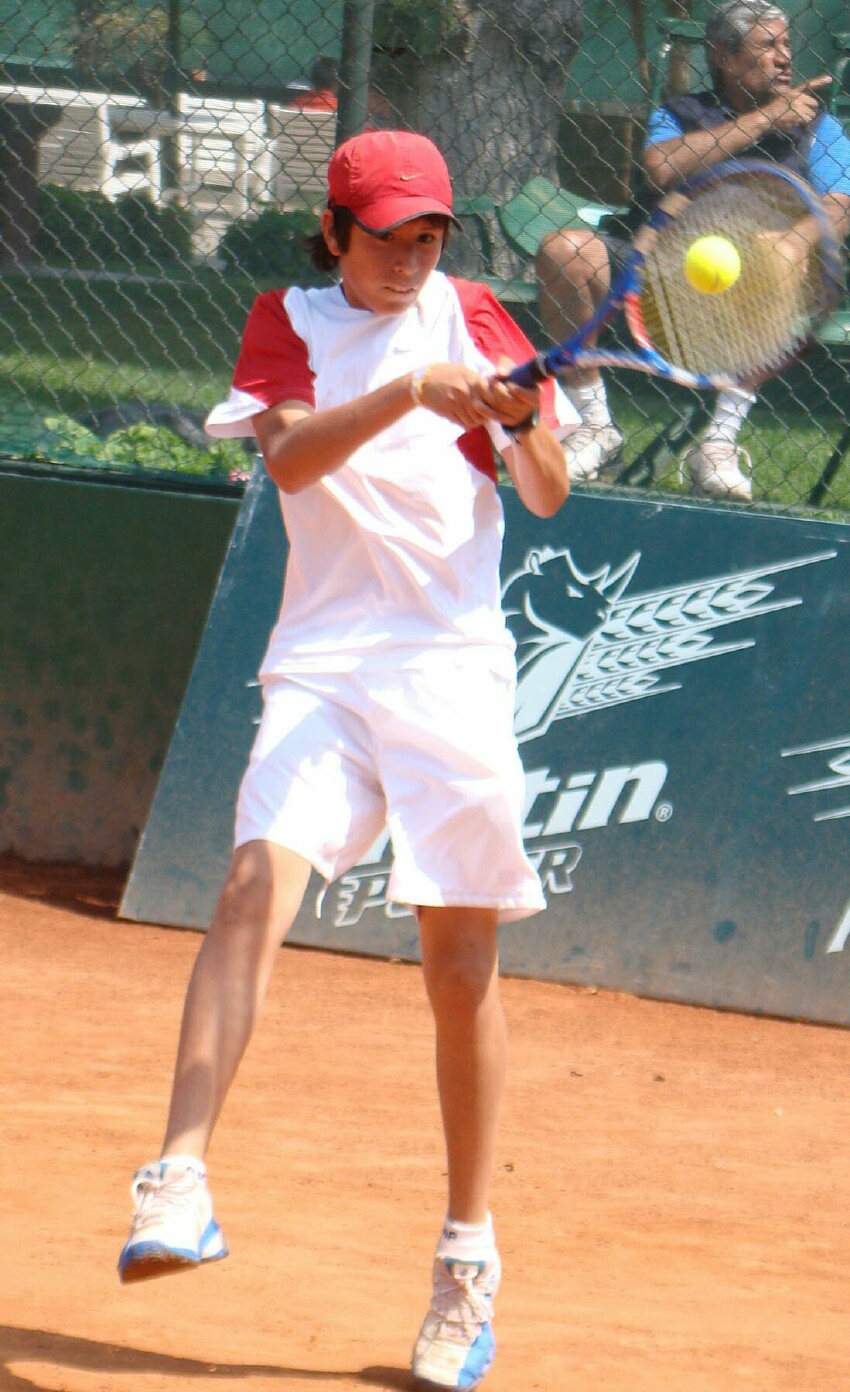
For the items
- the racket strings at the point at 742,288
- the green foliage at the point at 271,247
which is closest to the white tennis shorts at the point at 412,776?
the racket strings at the point at 742,288

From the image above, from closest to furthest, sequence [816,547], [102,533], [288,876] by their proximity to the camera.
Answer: [288,876], [816,547], [102,533]

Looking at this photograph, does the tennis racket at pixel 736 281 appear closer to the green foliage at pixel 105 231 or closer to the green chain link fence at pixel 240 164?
the green chain link fence at pixel 240 164

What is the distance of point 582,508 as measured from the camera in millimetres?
4523

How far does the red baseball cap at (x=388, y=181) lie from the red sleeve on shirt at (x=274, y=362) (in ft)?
0.60

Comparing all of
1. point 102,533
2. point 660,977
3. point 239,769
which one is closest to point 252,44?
point 102,533

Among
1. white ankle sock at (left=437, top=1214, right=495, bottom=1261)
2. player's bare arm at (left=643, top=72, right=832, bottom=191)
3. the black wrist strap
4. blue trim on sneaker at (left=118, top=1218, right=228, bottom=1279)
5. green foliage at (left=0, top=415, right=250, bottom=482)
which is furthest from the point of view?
green foliage at (left=0, top=415, right=250, bottom=482)

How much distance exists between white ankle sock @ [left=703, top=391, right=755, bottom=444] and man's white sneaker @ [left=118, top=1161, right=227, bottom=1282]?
10.9ft

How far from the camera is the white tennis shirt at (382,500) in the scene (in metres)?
2.41

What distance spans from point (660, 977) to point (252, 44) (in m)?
3.26

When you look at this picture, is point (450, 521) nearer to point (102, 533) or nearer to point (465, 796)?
point (465, 796)

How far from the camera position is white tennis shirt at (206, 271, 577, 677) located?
7.91ft

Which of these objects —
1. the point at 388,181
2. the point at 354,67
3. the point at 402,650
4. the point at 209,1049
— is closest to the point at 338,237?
the point at 388,181

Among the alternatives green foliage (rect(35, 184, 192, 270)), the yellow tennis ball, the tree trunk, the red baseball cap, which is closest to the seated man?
the tree trunk

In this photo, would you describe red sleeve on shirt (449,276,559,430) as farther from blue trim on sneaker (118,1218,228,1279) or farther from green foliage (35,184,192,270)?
green foliage (35,184,192,270)
